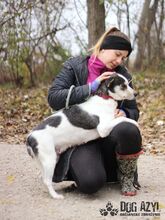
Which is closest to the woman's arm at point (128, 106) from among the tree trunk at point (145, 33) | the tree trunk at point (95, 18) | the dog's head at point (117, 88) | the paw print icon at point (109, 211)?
the dog's head at point (117, 88)

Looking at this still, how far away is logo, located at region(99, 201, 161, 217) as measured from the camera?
13.2 feet

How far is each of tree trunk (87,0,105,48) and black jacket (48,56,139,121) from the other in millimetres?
6010

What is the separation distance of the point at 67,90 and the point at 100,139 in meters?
0.54

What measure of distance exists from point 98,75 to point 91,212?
1252 millimetres

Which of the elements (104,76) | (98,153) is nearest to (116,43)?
(104,76)

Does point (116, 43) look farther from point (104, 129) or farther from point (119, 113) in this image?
point (104, 129)

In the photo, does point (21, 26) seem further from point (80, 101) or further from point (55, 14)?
point (80, 101)

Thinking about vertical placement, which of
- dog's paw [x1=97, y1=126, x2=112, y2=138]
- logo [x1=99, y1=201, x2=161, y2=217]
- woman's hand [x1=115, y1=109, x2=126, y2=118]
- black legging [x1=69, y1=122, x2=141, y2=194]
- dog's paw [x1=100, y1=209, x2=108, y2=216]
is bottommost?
logo [x1=99, y1=201, x2=161, y2=217]

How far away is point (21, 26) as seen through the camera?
12.4 metres

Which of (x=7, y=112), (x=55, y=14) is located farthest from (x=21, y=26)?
(x=7, y=112)

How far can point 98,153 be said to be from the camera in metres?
4.72

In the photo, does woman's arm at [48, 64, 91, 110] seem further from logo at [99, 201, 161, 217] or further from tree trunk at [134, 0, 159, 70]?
tree trunk at [134, 0, 159, 70]

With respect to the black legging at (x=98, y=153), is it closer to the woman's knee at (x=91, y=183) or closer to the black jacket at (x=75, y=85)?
the woman's knee at (x=91, y=183)

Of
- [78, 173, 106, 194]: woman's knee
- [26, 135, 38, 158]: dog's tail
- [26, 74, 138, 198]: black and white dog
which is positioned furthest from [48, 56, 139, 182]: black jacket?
[26, 135, 38, 158]: dog's tail
